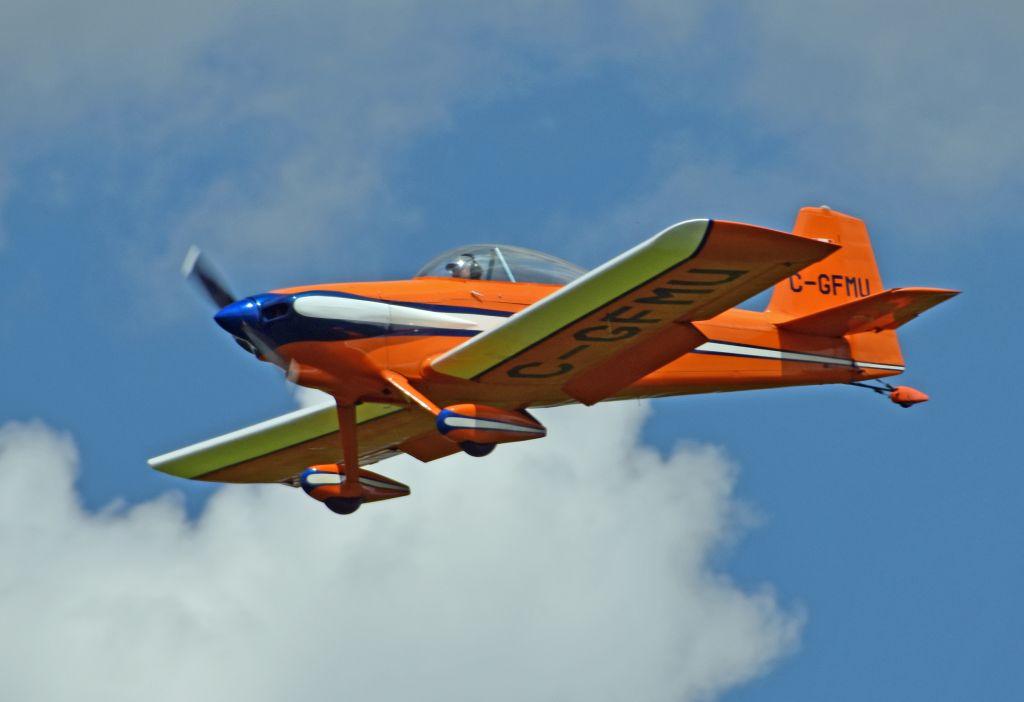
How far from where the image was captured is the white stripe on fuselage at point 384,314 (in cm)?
1895

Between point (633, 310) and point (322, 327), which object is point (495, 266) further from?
point (633, 310)

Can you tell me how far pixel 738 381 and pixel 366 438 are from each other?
4.82m

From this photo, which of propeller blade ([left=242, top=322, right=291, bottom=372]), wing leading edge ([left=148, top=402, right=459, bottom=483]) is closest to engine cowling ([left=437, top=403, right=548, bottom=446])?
propeller blade ([left=242, top=322, right=291, bottom=372])

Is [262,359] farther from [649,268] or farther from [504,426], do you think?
[649,268]

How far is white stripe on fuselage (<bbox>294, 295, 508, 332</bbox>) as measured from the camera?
19.0 m

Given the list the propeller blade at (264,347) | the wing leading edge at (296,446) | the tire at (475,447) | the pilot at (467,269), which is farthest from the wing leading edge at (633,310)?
the wing leading edge at (296,446)

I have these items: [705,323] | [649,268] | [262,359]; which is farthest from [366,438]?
[649,268]

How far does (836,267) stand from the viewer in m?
22.8

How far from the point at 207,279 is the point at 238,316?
1.74 meters

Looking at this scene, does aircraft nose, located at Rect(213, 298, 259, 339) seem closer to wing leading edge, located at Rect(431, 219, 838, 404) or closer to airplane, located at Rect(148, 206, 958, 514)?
airplane, located at Rect(148, 206, 958, 514)

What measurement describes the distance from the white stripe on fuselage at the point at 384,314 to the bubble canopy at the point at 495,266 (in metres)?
0.53

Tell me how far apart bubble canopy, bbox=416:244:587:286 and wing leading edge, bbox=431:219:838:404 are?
4.26 ft

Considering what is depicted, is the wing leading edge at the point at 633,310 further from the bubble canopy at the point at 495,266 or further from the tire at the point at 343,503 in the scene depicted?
the tire at the point at 343,503

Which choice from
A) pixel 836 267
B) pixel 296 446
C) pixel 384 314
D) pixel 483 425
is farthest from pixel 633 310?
pixel 296 446
